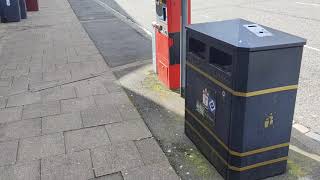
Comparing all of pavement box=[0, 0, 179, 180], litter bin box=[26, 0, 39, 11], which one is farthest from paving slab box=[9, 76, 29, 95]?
litter bin box=[26, 0, 39, 11]

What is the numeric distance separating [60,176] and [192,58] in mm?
1730

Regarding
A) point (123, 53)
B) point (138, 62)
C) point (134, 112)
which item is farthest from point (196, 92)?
point (123, 53)

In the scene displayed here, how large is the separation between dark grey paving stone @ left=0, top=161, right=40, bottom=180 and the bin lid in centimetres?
209

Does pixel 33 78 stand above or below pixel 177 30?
below

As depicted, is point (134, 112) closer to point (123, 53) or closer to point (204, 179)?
point (204, 179)

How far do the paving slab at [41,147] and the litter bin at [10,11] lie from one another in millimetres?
9630

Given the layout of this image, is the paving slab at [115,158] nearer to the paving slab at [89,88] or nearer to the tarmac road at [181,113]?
the tarmac road at [181,113]

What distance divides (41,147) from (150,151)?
1.23 meters

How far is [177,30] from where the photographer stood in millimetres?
5238

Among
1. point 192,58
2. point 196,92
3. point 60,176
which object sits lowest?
point 60,176

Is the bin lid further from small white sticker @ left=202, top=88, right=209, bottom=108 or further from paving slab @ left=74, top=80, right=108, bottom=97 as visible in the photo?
paving slab @ left=74, top=80, right=108, bottom=97

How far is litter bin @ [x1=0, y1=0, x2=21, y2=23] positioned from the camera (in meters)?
12.6

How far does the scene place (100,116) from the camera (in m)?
4.88

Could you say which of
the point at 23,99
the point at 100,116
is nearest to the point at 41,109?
the point at 23,99
